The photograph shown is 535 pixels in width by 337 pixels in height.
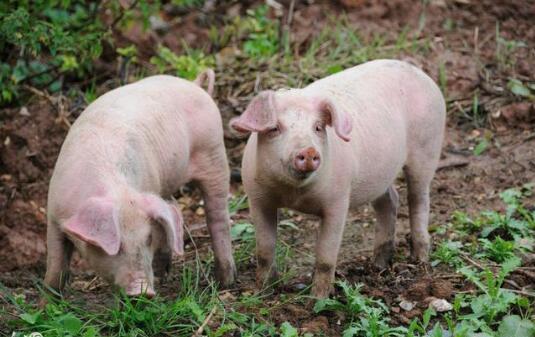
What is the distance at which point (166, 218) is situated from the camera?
187 inches

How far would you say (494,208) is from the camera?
272 inches

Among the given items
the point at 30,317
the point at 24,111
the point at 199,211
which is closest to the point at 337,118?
the point at 30,317

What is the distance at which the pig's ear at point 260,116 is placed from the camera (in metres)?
4.92

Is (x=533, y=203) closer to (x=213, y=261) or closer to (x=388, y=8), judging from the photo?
(x=213, y=261)

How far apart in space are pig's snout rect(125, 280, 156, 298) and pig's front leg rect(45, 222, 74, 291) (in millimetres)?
561

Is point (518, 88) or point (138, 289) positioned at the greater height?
point (518, 88)

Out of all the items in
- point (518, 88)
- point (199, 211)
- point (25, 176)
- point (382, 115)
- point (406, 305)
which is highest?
point (382, 115)

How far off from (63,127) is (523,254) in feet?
12.2

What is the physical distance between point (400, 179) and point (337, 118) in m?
2.77

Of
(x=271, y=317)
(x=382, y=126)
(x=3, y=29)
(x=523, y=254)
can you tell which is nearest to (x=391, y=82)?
(x=382, y=126)

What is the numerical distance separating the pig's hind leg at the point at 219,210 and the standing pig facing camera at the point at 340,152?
401 millimetres

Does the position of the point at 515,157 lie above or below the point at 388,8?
below

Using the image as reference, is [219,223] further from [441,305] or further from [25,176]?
[25,176]

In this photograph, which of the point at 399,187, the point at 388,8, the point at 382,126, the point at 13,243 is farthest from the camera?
the point at 388,8
